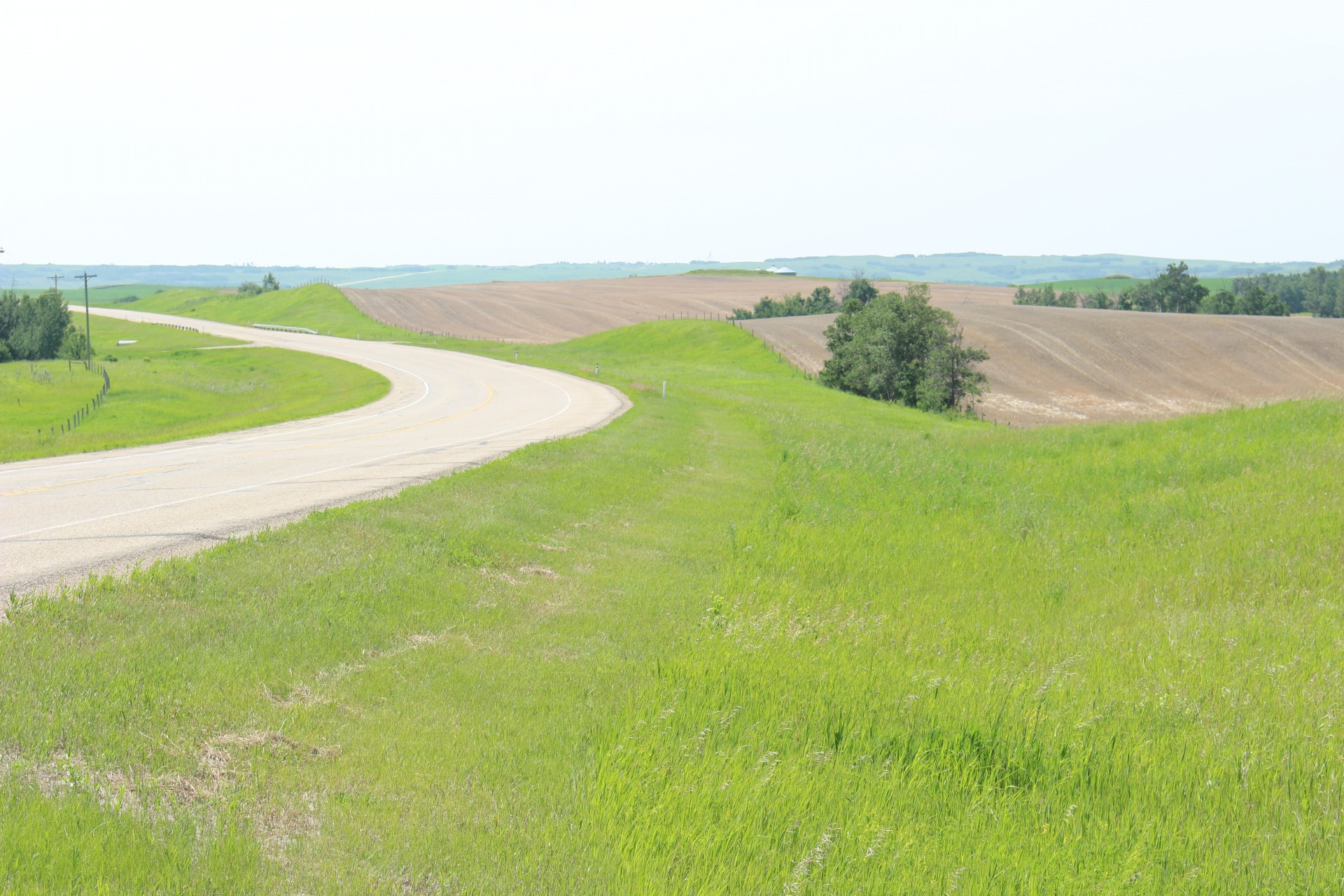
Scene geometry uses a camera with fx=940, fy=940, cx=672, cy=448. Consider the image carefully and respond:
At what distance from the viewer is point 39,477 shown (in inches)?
681

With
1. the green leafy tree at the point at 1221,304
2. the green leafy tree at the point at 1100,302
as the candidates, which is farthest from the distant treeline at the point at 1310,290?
the green leafy tree at the point at 1100,302

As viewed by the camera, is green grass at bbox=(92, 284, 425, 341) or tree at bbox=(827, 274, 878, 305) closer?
green grass at bbox=(92, 284, 425, 341)

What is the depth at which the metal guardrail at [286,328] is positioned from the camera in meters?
105

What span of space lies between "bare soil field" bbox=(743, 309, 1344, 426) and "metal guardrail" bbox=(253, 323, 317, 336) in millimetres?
50373

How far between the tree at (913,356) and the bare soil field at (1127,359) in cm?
400

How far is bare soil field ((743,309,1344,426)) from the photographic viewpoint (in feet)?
222

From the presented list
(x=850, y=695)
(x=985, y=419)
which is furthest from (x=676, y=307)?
(x=850, y=695)

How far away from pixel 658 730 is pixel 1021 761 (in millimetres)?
2483

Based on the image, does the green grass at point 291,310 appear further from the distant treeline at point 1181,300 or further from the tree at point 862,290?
the distant treeline at point 1181,300

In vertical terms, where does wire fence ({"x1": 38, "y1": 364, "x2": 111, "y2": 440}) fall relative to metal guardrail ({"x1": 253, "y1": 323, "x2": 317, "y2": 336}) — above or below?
below

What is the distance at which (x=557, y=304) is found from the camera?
13888 centimetres

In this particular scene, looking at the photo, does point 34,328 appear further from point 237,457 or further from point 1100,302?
point 1100,302

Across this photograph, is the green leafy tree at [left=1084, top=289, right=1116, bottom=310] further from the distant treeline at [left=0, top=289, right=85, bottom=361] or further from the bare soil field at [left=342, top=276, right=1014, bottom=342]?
the distant treeline at [left=0, top=289, right=85, bottom=361]

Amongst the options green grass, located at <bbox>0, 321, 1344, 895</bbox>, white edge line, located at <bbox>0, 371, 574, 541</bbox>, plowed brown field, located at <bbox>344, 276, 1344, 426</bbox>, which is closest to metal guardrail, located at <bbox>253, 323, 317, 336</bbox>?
plowed brown field, located at <bbox>344, 276, 1344, 426</bbox>
